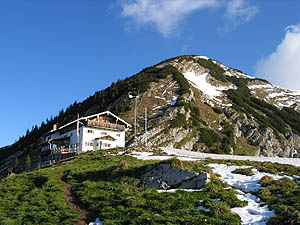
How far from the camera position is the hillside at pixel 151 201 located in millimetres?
13906

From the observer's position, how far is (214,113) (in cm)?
9450

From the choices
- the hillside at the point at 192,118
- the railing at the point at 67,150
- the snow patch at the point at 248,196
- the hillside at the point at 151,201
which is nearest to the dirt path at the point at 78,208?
the hillside at the point at 151,201

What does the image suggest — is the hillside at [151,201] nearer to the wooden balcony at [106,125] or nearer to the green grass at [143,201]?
the green grass at [143,201]

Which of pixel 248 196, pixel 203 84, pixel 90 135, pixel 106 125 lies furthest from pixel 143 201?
pixel 203 84

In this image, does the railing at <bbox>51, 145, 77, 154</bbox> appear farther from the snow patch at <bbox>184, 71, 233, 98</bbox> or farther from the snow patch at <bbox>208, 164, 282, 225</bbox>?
the snow patch at <bbox>184, 71, 233, 98</bbox>

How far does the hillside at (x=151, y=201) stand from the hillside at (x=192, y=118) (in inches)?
1660

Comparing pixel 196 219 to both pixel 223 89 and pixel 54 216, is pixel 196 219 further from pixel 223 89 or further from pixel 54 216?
pixel 223 89

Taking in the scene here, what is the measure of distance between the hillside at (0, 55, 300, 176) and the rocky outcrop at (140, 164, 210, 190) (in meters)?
43.2

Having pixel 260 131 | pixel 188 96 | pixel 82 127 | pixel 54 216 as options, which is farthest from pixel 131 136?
pixel 54 216

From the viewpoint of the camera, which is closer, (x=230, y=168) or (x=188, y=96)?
(x=230, y=168)

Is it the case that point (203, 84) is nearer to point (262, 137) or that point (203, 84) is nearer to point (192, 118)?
point (262, 137)

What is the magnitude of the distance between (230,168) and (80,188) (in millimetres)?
11923

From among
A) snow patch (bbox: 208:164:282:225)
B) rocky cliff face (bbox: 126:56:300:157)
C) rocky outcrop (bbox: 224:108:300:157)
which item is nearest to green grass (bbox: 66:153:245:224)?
snow patch (bbox: 208:164:282:225)

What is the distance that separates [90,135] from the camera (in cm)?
5119
